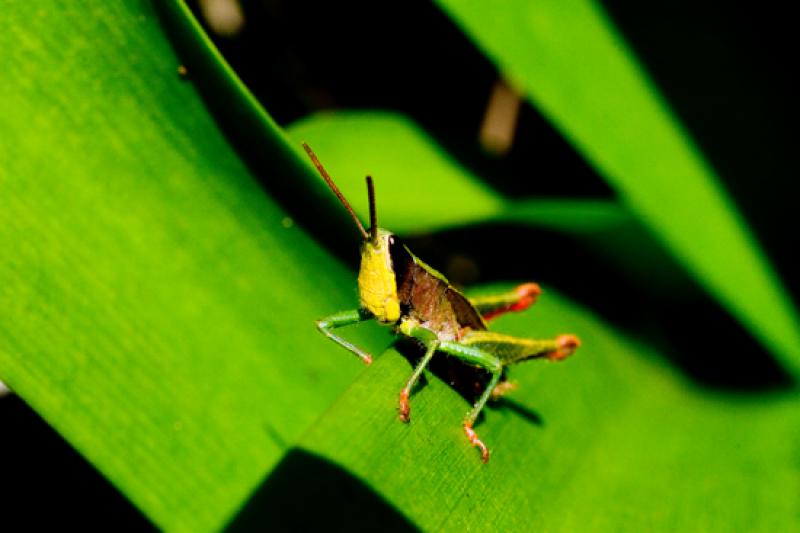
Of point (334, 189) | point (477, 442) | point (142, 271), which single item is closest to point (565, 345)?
point (477, 442)

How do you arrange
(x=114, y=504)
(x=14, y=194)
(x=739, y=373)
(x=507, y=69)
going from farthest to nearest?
1. (x=114, y=504)
2. (x=739, y=373)
3. (x=507, y=69)
4. (x=14, y=194)

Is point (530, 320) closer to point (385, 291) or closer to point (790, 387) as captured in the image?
point (385, 291)

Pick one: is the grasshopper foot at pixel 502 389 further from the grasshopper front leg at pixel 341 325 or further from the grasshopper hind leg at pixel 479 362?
the grasshopper front leg at pixel 341 325

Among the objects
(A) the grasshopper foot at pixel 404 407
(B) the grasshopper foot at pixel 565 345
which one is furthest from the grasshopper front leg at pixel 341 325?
(B) the grasshopper foot at pixel 565 345

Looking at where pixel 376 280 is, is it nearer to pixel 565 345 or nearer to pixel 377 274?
pixel 377 274

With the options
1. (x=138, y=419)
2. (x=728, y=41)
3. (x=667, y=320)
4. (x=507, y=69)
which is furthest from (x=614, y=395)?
(x=138, y=419)

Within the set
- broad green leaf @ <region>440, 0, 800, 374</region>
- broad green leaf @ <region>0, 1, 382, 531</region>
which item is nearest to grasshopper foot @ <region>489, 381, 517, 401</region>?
broad green leaf @ <region>0, 1, 382, 531</region>

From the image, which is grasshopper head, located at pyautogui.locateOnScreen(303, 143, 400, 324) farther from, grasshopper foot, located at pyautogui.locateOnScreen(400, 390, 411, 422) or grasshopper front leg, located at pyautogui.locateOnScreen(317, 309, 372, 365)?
grasshopper foot, located at pyautogui.locateOnScreen(400, 390, 411, 422)
